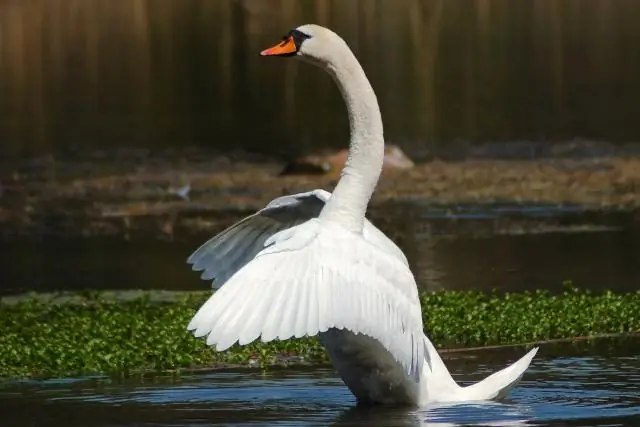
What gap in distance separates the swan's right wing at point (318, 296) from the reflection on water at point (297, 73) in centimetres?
2002

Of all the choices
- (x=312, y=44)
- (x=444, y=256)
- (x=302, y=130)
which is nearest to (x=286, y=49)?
(x=312, y=44)

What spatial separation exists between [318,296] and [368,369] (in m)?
1.10

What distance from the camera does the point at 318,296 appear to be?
9719 millimetres

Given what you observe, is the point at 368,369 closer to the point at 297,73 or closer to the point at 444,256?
the point at 444,256

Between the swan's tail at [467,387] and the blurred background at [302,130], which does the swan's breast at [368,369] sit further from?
the blurred background at [302,130]

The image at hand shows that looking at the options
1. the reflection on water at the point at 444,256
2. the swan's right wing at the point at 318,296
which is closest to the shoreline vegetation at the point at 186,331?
the reflection on water at the point at 444,256

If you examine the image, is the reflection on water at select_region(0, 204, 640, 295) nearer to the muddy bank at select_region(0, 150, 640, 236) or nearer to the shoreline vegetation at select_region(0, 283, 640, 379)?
the muddy bank at select_region(0, 150, 640, 236)

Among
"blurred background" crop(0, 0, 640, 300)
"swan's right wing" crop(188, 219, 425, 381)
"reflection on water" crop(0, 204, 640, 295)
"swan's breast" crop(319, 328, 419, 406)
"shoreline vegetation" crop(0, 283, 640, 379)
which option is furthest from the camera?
"blurred background" crop(0, 0, 640, 300)

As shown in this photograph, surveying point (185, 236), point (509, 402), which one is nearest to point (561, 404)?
point (509, 402)

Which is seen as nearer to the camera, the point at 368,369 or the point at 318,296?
the point at 318,296

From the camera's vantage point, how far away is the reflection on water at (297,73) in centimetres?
3328

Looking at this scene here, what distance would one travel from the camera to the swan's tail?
35.8ft

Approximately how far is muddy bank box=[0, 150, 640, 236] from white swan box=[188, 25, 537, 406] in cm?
1160

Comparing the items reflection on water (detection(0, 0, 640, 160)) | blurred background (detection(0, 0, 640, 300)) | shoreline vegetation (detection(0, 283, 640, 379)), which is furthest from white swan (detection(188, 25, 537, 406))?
reflection on water (detection(0, 0, 640, 160))
